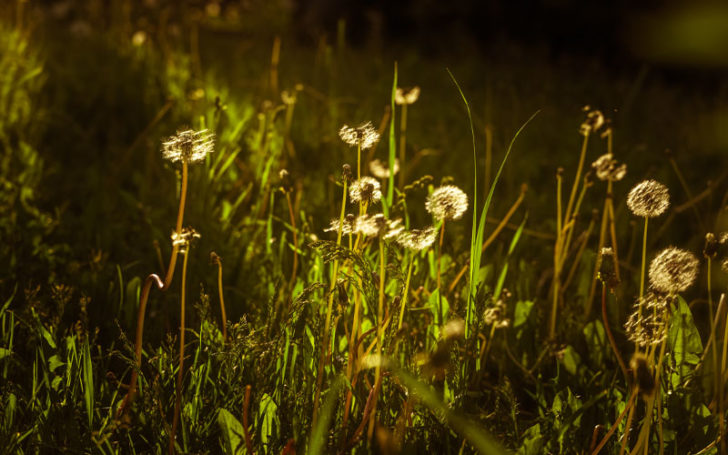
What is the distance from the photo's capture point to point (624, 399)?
136 cm

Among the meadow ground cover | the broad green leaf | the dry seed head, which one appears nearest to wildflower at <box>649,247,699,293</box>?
the meadow ground cover

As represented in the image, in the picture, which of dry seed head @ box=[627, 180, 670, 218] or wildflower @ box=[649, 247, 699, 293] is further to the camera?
dry seed head @ box=[627, 180, 670, 218]

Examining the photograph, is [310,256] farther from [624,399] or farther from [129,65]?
[129,65]

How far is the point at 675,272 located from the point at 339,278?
619mm

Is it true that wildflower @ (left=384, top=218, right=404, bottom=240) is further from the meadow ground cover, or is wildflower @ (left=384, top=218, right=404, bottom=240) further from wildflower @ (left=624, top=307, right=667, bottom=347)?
wildflower @ (left=624, top=307, right=667, bottom=347)

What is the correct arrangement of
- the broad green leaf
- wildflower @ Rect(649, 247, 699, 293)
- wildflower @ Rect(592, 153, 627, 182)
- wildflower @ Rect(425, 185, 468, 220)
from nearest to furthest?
wildflower @ Rect(649, 247, 699, 293) → the broad green leaf → wildflower @ Rect(425, 185, 468, 220) → wildflower @ Rect(592, 153, 627, 182)

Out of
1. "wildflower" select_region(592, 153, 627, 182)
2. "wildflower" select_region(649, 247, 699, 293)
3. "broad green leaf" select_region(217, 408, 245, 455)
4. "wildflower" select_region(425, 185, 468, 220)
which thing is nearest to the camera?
"wildflower" select_region(649, 247, 699, 293)

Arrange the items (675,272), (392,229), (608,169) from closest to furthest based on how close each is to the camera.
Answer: (675,272) < (392,229) < (608,169)

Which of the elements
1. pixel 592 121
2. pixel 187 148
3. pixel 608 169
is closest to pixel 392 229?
pixel 187 148

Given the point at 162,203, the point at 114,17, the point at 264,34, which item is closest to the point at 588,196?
the point at 162,203

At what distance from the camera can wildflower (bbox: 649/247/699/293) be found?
1.02 meters

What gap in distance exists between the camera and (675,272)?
1.03m

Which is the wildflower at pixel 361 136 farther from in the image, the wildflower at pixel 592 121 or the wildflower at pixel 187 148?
the wildflower at pixel 592 121

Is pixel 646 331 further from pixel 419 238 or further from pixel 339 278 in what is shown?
pixel 339 278
